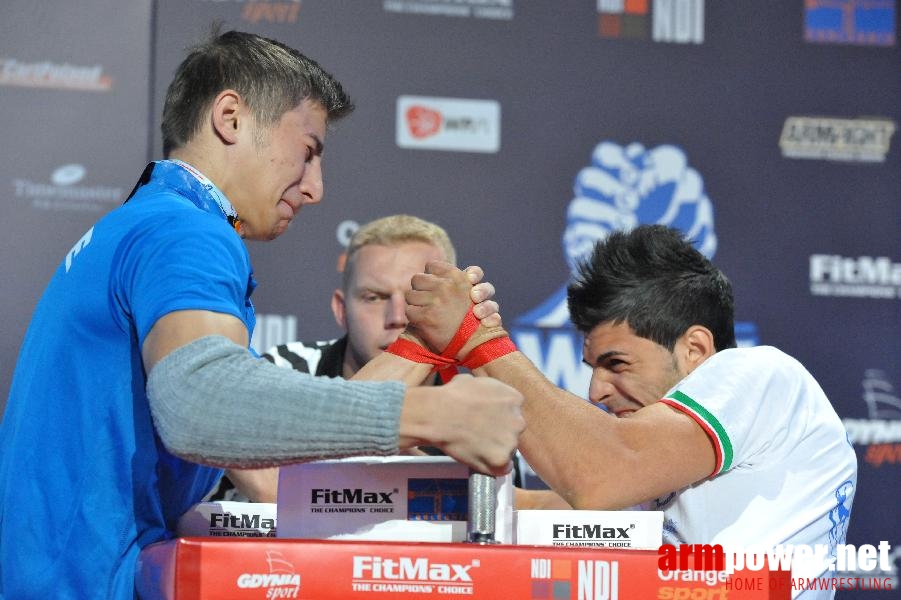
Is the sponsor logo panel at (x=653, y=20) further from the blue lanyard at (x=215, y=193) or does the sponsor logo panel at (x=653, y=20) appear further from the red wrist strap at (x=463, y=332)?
the blue lanyard at (x=215, y=193)

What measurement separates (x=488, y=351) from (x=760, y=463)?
0.50m

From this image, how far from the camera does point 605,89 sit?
152 inches

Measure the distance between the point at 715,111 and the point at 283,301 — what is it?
1.65 metres

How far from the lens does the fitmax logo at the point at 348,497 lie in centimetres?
141

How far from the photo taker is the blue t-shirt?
1302mm

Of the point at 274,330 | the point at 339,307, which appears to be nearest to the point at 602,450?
the point at 339,307

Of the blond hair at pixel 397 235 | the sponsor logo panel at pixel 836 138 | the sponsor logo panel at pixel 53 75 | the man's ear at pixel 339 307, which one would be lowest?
the man's ear at pixel 339 307

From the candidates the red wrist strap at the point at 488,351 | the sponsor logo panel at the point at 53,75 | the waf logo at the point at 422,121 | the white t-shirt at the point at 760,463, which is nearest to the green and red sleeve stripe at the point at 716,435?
the white t-shirt at the point at 760,463

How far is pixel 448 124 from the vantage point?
3.75 metres

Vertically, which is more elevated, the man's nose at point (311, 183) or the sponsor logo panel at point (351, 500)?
the man's nose at point (311, 183)

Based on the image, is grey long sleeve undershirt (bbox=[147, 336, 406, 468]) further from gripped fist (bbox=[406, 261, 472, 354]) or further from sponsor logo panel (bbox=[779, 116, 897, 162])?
sponsor logo panel (bbox=[779, 116, 897, 162])

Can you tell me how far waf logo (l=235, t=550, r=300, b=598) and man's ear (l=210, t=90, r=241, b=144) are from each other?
26.1 inches

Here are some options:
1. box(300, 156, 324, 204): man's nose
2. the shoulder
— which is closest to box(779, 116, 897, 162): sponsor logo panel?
the shoulder

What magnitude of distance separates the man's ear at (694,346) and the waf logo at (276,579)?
124 centimetres
